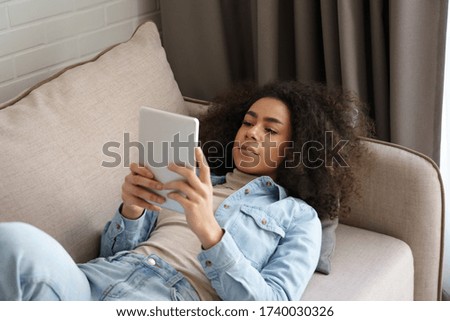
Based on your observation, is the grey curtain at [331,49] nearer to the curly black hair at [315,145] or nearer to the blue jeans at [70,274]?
the curly black hair at [315,145]

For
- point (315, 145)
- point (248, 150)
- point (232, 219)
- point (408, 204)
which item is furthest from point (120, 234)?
point (408, 204)

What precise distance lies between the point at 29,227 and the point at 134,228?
0.32 meters

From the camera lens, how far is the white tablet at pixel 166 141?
1429 millimetres

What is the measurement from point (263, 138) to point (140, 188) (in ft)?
1.20

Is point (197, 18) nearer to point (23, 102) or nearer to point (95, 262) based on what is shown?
point (23, 102)

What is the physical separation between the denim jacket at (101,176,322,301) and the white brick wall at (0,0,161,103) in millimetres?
598

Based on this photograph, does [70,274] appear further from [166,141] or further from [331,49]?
[331,49]

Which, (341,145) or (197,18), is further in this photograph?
(197,18)

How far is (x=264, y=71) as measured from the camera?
7.64 feet

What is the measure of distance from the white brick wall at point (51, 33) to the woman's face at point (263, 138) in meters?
0.66

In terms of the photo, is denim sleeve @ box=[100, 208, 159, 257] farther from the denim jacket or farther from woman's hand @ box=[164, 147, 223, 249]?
woman's hand @ box=[164, 147, 223, 249]

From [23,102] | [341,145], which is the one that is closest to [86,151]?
[23,102]

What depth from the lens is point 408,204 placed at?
1.87 m
